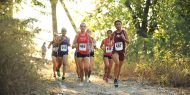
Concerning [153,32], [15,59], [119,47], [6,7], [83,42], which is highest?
[153,32]

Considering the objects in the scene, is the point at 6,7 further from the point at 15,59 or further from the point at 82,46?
the point at 82,46

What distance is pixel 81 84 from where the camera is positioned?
47.8ft

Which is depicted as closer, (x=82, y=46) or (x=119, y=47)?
(x=119, y=47)

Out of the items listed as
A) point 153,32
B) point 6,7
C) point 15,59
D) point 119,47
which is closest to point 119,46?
point 119,47

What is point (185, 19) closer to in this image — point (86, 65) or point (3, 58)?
point (86, 65)

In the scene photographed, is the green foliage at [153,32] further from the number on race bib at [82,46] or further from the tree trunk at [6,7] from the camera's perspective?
the tree trunk at [6,7]

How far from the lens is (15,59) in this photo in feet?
32.4

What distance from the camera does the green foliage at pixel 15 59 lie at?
379 inches

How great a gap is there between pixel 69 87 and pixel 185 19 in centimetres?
620

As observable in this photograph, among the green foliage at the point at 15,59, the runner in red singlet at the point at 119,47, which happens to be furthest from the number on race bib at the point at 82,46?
the green foliage at the point at 15,59

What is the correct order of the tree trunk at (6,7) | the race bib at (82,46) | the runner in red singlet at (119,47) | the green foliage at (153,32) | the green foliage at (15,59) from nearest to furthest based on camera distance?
the green foliage at (15,59) → the tree trunk at (6,7) → the runner in red singlet at (119,47) → the race bib at (82,46) → the green foliage at (153,32)

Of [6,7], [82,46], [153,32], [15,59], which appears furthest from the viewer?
[153,32]

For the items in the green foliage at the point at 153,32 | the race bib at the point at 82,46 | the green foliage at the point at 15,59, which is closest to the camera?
the green foliage at the point at 15,59

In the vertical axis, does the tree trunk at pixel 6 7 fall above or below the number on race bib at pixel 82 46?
above
